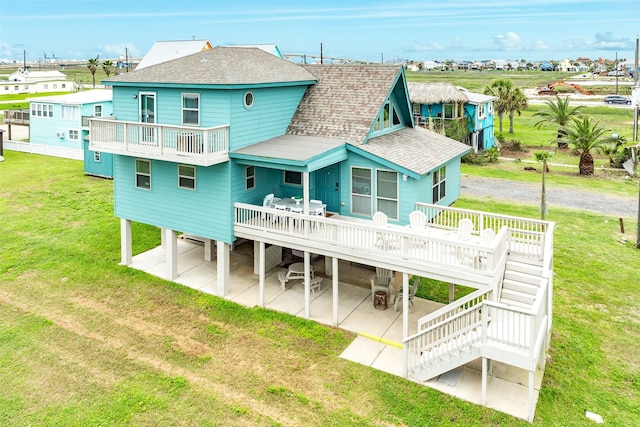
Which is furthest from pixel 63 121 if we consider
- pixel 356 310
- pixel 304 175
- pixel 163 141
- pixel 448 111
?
pixel 356 310

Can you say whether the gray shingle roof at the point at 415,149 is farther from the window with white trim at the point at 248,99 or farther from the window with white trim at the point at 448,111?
the window with white trim at the point at 448,111

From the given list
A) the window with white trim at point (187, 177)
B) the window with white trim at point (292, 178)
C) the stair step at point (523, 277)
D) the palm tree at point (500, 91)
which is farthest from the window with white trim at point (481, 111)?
the window with white trim at point (187, 177)

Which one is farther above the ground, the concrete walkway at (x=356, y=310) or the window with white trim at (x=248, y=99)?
the window with white trim at (x=248, y=99)

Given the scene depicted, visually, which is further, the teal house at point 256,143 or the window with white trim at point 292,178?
the window with white trim at point 292,178

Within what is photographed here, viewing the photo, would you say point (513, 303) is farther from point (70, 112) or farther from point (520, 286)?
point (70, 112)

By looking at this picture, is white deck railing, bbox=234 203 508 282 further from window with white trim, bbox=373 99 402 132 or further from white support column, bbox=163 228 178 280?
window with white trim, bbox=373 99 402 132

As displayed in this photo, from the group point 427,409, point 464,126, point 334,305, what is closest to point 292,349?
point 334,305

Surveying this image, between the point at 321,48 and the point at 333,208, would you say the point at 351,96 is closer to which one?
the point at 333,208
